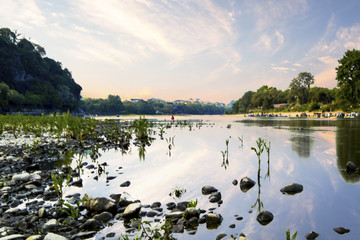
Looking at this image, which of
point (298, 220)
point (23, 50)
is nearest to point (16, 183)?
point (298, 220)

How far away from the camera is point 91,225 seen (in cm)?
507

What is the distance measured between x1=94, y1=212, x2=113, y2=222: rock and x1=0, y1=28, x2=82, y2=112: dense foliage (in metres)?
129

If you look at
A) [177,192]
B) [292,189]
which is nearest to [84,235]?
[177,192]

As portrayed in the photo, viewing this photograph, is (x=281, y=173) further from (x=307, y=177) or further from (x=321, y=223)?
(x=321, y=223)

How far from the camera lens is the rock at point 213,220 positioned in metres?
5.21

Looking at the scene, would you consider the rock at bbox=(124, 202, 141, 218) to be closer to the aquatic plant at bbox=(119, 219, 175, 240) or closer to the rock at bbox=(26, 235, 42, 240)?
the aquatic plant at bbox=(119, 219, 175, 240)

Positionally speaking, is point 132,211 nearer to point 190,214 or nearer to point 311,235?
point 190,214

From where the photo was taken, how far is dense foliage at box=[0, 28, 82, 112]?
132000mm

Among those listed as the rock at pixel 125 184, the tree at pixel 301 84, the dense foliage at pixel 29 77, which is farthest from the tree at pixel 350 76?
the dense foliage at pixel 29 77

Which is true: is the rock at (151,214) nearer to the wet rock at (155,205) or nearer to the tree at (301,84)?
the wet rock at (155,205)

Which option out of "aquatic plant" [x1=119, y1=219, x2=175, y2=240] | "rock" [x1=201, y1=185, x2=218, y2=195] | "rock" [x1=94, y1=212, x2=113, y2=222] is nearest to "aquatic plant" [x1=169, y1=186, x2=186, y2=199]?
"rock" [x1=201, y1=185, x2=218, y2=195]

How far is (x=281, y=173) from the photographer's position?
976 cm

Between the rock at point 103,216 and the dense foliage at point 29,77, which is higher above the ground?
the dense foliage at point 29,77

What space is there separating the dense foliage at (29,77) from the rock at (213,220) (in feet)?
430
